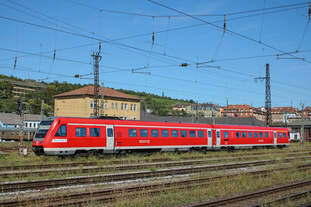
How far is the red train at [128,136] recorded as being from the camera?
2052cm

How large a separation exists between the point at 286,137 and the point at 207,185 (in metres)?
30.4

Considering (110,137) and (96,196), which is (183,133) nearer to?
(110,137)

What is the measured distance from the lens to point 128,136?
78.5 ft

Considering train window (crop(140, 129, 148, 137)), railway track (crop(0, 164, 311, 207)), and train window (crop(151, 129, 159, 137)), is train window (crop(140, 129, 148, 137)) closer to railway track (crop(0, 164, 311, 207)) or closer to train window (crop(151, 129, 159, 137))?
train window (crop(151, 129, 159, 137))

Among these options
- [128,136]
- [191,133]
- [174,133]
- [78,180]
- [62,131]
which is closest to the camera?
[78,180]

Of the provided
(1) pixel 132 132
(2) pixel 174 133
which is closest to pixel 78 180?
(1) pixel 132 132

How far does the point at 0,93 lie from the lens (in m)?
94.8

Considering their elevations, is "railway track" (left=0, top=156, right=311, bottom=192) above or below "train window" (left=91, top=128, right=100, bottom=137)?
below

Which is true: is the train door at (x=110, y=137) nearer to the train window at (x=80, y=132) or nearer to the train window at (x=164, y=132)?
the train window at (x=80, y=132)

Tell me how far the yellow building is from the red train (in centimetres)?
3520

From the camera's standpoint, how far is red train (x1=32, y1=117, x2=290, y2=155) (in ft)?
67.3

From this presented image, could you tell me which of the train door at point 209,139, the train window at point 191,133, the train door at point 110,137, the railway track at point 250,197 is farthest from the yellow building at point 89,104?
the railway track at point 250,197

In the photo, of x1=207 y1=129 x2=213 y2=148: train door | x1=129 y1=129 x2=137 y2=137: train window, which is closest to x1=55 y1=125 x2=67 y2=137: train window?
x1=129 y1=129 x2=137 y2=137: train window

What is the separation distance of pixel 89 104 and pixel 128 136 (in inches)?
1664
